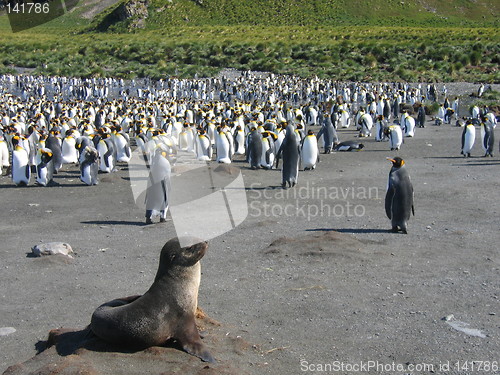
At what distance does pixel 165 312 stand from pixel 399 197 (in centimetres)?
511

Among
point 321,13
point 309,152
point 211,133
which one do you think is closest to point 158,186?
point 309,152

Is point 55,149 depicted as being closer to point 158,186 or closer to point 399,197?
point 158,186

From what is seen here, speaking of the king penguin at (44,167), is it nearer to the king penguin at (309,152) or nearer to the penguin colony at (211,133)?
the penguin colony at (211,133)

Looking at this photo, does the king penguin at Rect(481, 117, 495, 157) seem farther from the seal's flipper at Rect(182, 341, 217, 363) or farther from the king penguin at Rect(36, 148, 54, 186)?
the seal's flipper at Rect(182, 341, 217, 363)

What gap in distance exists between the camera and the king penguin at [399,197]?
9.08m

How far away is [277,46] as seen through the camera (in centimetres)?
5822

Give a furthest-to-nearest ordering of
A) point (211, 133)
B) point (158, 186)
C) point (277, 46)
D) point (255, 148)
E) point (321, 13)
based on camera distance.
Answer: point (321, 13), point (277, 46), point (211, 133), point (255, 148), point (158, 186)

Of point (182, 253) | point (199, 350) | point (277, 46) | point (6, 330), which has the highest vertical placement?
point (277, 46)

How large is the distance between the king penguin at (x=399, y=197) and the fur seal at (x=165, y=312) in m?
4.70

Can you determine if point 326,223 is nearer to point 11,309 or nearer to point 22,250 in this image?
point 22,250

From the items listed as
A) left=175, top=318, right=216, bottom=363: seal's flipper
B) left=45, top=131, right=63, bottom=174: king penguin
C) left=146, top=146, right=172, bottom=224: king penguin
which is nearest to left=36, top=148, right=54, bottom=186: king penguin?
left=45, top=131, right=63, bottom=174: king penguin

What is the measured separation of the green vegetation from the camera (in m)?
47.5

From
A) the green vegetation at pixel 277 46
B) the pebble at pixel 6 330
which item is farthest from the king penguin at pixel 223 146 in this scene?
the green vegetation at pixel 277 46

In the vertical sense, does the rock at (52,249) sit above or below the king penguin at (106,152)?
below
